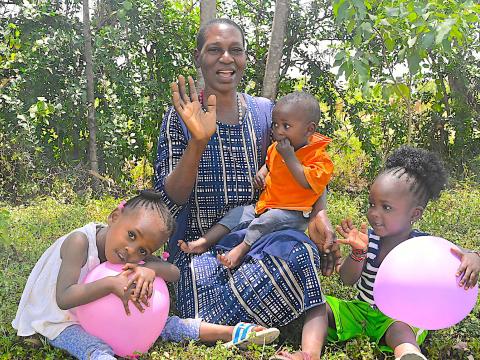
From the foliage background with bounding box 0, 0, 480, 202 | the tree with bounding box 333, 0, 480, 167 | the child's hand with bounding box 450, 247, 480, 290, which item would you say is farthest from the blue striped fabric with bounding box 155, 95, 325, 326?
the foliage background with bounding box 0, 0, 480, 202

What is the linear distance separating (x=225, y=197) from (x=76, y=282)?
0.93m

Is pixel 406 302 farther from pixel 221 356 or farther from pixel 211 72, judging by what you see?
pixel 211 72

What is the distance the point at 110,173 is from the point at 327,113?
7.90 ft

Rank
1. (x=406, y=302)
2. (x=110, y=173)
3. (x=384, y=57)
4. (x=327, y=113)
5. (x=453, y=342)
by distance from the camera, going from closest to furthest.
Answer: (x=406, y=302) → (x=453, y=342) → (x=384, y=57) → (x=110, y=173) → (x=327, y=113)

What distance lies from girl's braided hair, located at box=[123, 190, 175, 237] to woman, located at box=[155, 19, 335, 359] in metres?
0.22

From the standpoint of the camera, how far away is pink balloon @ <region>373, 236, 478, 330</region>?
2.70 meters

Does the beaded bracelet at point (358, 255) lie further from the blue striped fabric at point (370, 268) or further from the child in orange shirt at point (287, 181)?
the child in orange shirt at point (287, 181)

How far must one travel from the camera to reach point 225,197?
338 cm

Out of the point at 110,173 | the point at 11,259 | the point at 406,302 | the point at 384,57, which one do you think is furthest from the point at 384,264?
the point at 110,173

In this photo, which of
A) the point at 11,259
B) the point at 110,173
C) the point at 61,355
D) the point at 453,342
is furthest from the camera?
the point at 110,173

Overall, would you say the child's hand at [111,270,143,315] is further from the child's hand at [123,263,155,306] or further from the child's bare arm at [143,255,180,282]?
the child's bare arm at [143,255,180,282]

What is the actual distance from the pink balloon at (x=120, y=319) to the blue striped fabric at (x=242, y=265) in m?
0.38

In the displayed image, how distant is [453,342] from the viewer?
318 centimetres

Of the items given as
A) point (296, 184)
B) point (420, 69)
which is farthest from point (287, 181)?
point (420, 69)
